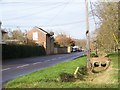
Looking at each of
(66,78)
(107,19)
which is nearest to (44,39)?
(107,19)

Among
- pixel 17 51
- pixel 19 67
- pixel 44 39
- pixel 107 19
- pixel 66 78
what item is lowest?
pixel 19 67

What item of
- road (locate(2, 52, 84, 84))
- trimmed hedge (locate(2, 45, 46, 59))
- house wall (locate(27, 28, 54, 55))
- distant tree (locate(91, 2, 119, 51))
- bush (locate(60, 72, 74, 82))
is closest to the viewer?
bush (locate(60, 72, 74, 82))

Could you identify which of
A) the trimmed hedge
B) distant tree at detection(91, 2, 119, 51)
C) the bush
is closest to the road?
the bush

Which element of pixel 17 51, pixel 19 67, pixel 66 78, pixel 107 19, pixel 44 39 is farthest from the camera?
pixel 44 39

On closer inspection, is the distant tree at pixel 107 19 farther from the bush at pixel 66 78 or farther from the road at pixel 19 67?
the bush at pixel 66 78

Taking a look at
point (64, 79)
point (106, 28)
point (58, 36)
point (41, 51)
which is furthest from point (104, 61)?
point (58, 36)

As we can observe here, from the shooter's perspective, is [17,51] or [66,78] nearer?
[66,78]

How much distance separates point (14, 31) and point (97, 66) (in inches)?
2337

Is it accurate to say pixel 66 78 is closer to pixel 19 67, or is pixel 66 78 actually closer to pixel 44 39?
pixel 19 67

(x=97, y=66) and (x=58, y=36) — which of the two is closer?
(x=97, y=66)

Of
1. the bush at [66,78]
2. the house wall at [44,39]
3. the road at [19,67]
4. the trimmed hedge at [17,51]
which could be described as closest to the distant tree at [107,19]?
the road at [19,67]

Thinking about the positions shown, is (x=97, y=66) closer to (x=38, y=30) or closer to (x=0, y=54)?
(x=0, y=54)

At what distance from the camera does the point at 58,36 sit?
136000mm

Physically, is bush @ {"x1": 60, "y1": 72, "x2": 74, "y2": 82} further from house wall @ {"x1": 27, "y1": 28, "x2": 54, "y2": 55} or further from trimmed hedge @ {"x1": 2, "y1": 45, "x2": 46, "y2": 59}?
house wall @ {"x1": 27, "y1": 28, "x2": 54, "y2": 55}
